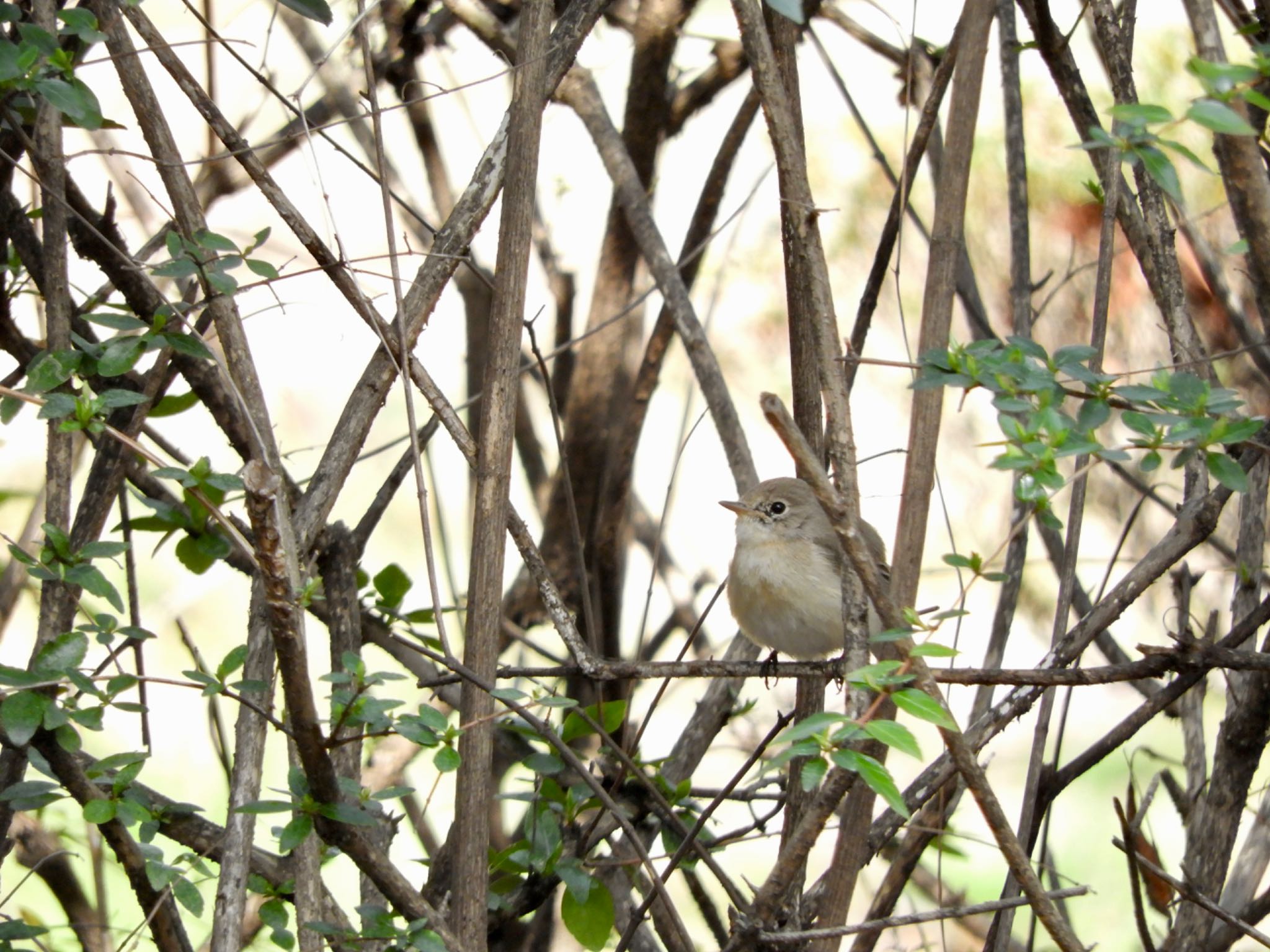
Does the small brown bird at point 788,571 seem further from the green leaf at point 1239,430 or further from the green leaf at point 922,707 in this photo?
the green leaf at point 922,707

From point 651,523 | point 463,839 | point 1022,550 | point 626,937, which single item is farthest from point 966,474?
point 463,839

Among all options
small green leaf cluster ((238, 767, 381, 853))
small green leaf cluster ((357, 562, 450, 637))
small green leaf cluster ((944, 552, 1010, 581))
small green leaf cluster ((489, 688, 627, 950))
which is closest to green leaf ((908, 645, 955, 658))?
small green leaf cluster ((944, 552, 1010, 581))

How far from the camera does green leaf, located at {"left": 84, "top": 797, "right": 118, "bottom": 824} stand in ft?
7.69

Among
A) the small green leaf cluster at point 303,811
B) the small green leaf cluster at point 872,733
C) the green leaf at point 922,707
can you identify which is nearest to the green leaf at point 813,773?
the small green leaf cluster at point 872,733

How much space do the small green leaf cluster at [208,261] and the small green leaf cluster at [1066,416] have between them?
1208 mm

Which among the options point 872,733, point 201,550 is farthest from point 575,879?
point 872,733

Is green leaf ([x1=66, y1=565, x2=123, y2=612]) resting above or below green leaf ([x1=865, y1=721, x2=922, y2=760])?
above

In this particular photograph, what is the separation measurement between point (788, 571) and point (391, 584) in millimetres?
1579

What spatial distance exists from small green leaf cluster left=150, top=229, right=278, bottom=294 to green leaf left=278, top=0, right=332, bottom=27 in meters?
0.47

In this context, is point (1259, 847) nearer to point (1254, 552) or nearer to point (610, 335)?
point (1254, 552)

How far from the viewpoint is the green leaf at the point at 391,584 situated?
3348 millimetres

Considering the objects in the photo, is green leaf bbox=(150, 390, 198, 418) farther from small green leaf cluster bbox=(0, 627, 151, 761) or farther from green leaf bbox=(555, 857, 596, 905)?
green leaf bbox=(555, 857, 596, 905)

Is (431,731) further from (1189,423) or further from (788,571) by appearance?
(788,571)

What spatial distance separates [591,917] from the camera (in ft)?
9.60
